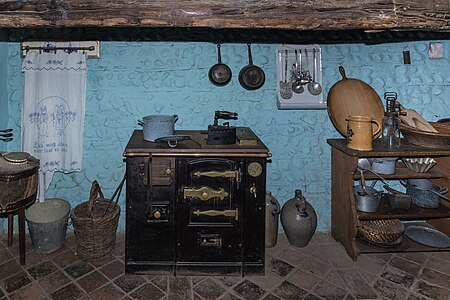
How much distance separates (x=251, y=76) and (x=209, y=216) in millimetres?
1305

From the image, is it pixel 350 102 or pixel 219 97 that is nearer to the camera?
pixel 350 102

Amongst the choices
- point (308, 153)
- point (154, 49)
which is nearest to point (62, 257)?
point (154, 49)

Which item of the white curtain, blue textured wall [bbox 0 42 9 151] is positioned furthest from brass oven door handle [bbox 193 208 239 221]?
blue textured wall [bbox 0 42 9 151]

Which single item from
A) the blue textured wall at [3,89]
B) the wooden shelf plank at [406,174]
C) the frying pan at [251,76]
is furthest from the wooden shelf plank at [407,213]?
the blue textured wall at [3,89]

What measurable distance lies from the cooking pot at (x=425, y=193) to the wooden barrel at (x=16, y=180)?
3071mm

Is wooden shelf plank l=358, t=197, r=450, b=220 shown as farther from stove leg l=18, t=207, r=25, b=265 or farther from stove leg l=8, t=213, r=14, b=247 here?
stove leg l=8, t=213, r=14, b=247

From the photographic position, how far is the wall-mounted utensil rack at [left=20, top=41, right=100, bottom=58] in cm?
305

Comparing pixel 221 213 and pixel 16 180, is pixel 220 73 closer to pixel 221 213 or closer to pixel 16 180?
pixel 221 213

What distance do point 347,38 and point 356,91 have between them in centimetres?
49

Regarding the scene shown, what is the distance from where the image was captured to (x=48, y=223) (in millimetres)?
2938

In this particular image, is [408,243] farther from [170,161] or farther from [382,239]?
[170,161]

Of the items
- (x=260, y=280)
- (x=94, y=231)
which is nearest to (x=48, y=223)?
(x=94, y=231)

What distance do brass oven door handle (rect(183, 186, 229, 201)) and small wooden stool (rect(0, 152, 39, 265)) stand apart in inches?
45.2

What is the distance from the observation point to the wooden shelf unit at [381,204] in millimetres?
2867
